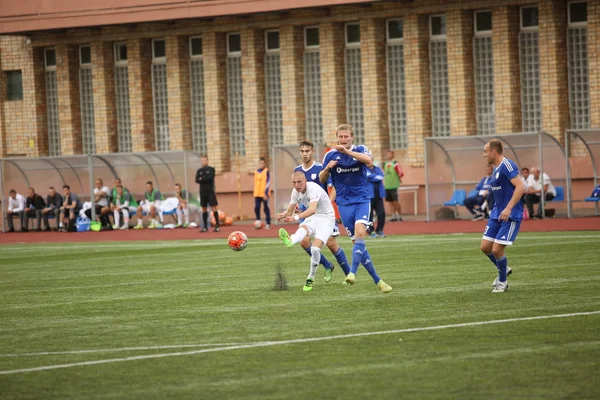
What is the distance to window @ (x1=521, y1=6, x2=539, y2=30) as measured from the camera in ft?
126

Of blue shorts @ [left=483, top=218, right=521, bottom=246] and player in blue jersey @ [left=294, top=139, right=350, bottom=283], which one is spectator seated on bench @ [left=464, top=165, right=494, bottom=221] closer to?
player in blue jersey @ [left=294, top=139, right=350, bottom=283]

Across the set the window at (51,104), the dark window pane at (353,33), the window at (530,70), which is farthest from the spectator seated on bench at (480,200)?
the window at (51,104)

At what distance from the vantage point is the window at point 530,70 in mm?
38656

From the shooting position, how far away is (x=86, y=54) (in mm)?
46906

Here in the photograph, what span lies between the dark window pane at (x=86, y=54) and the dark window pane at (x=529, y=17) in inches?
698

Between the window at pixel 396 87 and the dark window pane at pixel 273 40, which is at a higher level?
the dark window pane at pixel 273 40

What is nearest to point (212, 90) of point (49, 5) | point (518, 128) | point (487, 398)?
point (49, 5)

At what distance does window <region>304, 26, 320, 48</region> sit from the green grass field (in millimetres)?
23370

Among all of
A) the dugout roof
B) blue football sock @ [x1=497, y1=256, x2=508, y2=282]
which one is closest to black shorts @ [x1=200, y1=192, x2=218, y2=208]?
the dugout roof

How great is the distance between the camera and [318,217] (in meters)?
16.0

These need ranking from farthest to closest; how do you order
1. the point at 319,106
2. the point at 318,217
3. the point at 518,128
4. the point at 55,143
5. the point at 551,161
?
the point at 55,143
the point at 319,106
the point at 518,128
the point at 551,161
the point at 318,217

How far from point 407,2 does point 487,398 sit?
108 ft

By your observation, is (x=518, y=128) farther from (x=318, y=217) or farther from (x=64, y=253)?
(x=318, y=217)

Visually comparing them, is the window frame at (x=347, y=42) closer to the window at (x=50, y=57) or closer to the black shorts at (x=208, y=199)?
Answer: the black shorts at (x=208, y=199)
